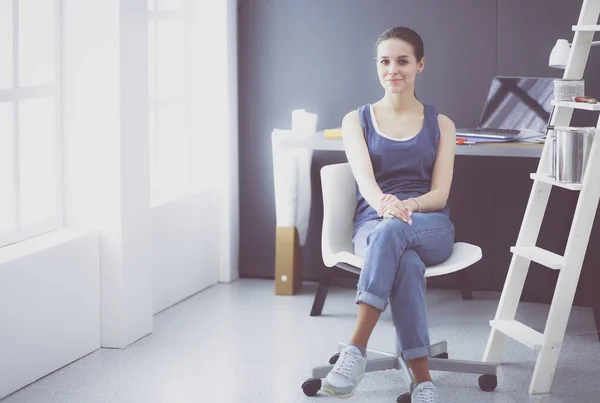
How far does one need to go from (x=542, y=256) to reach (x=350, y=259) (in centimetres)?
72

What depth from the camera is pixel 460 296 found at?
5035mm

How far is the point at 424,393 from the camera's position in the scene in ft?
10.7

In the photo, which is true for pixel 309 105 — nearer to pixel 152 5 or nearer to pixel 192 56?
pixel 192 56

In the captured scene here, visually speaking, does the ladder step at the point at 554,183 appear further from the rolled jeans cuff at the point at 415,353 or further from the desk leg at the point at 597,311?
the desk leg at the point at 597,311

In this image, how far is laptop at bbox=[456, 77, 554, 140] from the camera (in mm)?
4559

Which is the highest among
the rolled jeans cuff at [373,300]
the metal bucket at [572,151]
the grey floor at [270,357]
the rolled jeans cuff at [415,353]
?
the metal bucket at [572,151]

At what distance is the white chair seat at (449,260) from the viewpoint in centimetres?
338

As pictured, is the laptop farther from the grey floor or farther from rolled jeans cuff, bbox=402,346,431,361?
rolled jeans cuff, bbox=402,346,431,361

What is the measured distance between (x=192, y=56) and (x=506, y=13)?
160 centimetres

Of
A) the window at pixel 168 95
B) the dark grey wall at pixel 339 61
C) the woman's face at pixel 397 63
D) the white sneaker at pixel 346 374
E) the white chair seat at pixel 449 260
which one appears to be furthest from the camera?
the dark grey wall at pixel 339 61

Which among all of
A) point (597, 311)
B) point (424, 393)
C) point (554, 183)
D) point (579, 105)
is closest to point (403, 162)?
point (554, 183)

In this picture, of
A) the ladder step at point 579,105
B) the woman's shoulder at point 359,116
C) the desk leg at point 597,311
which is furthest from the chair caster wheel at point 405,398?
the desk leg at point 597,311

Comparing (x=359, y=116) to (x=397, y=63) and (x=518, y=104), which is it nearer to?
(x=397, y=63)

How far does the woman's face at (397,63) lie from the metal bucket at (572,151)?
575 mm
